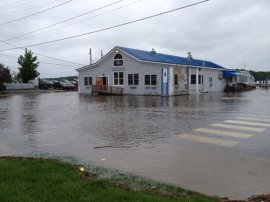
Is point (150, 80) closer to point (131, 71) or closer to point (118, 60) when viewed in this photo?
point (131, 71)

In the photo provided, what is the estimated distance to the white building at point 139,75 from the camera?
42344 mm

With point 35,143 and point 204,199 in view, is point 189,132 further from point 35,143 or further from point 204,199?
point 204,199

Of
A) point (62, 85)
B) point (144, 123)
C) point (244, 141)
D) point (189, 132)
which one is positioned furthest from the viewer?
point (62, 85)

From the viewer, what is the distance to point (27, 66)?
72.3 meters

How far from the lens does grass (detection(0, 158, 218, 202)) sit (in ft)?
19.4

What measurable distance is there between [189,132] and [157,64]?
1130 inches

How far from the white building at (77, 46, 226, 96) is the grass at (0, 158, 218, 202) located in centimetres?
3426

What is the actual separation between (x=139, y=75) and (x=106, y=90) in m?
4.70

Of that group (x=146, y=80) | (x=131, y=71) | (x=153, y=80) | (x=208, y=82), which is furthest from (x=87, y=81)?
(x=208, y=82)

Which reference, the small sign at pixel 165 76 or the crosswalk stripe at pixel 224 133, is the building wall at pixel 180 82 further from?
the crosswalk stripe at pixel 224 133

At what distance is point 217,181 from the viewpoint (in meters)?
7.68

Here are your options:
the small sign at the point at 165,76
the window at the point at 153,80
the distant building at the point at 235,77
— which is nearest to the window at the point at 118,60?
the window at the point at 153,80

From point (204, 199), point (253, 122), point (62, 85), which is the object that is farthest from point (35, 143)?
point (62, 85)

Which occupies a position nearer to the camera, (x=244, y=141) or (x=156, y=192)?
(x=156, y=192)
